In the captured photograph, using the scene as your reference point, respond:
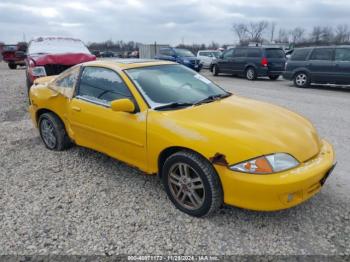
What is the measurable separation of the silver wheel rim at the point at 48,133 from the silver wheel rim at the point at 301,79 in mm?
10572

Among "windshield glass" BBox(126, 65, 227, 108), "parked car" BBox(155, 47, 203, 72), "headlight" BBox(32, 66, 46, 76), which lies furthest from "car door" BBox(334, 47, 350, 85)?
"headlight" BBox(32, 66, 46, 76)

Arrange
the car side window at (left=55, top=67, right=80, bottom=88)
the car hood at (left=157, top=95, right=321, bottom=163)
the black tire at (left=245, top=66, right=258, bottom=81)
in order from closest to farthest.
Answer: the car hood at (left=157, top=95, right=321, bottom=163) → the car side window at (left=55, top=67, right=80, bottom=88) → the black tire at (left=245, top=66, right=258, bottom=81)

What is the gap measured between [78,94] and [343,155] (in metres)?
3.92

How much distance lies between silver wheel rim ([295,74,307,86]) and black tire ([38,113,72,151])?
10.4m

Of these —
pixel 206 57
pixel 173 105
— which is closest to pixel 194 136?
A: pixel 173 105

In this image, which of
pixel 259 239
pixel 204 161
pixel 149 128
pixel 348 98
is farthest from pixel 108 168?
pixel 348 98

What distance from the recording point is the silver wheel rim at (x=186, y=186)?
2.95 m

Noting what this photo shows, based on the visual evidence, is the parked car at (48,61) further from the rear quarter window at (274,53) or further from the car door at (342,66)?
the rear quarter window at (274,53)

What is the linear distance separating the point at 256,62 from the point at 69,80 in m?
12.2

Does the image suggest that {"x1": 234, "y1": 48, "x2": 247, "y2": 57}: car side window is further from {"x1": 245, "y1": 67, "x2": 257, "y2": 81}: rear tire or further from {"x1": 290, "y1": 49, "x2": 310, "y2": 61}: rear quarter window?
{"x1": 290, "y1": 49, "x2": 310, "y2": 61}: rear quarter window

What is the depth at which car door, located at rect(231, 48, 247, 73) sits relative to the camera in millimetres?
15656

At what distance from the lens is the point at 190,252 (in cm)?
260

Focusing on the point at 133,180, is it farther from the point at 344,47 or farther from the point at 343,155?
the point at 344,47

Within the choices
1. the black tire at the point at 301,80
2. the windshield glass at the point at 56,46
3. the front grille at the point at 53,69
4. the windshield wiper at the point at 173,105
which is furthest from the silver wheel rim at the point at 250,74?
the windshield wiper at the point at 173,105
